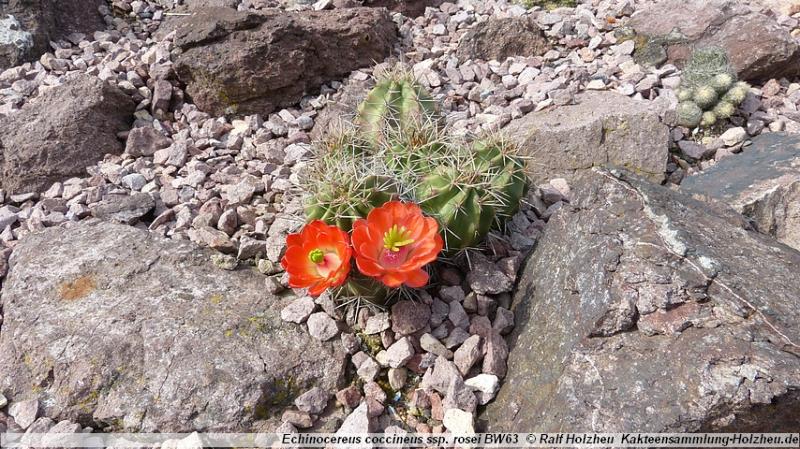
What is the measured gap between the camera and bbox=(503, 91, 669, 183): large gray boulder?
11.5 feet

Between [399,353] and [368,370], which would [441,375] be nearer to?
[399,353]

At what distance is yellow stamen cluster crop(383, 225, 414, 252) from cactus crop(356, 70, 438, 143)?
0.92 meters

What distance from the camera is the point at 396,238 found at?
88.2 inches

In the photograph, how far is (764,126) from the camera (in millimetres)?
3934

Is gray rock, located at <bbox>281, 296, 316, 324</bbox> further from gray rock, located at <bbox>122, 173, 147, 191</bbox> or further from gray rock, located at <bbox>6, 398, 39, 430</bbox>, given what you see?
gray rock, located at <bbox>122, 173, 147, 191</bbox>

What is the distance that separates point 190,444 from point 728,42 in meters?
4.44

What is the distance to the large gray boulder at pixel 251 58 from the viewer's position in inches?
161

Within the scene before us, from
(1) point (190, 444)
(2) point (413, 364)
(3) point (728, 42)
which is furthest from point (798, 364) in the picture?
(3) point (728, 42)

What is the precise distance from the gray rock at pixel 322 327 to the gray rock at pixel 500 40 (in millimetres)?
2870

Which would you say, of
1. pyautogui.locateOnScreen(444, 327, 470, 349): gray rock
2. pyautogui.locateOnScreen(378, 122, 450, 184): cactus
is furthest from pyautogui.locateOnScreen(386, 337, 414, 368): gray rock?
pyautogui.locateOnScreen(378, 122, 450, 184): cactus

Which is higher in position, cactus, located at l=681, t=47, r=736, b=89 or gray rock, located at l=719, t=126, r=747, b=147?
cactus, located at l=681, t=47, r=736, b=89

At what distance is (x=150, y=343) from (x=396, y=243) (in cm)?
108

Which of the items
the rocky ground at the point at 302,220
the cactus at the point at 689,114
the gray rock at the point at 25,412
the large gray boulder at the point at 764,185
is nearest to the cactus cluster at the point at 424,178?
the rocky ground at the point at 302,220

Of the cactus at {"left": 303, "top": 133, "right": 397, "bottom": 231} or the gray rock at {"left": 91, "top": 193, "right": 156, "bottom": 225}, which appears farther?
the gray rock at {"left": 91, "top": 193, "right": 156, "bottom": 225}
